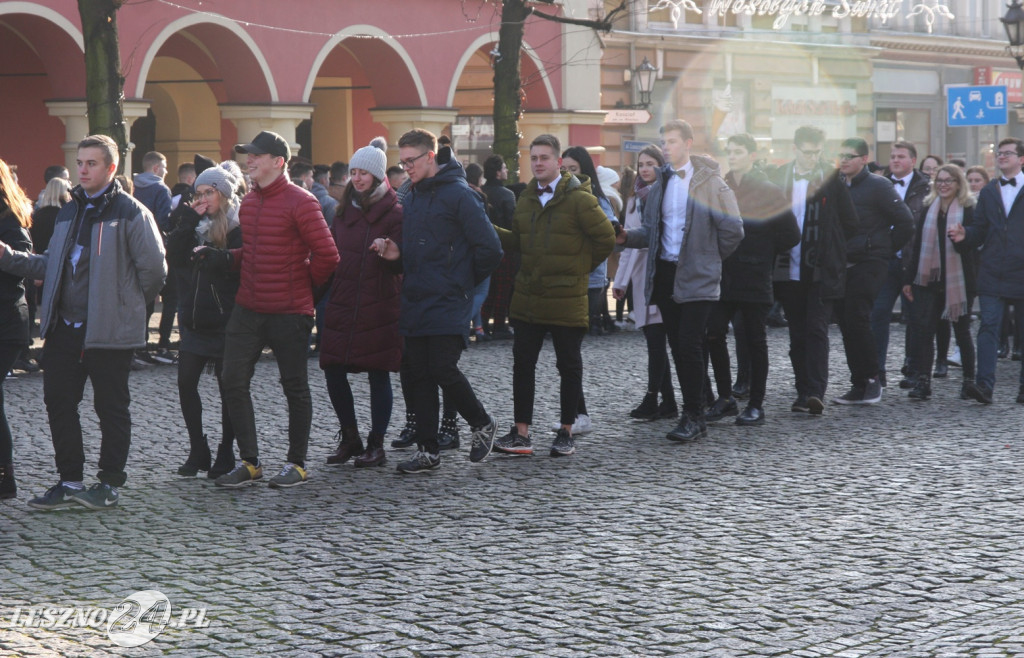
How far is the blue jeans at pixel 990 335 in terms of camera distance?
10.9 m

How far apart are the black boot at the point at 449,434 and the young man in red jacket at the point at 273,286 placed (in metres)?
1.36

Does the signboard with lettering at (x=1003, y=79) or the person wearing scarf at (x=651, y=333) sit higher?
the signboard with lettering at (x=1003, y=79)

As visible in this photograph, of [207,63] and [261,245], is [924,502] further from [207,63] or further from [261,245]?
[207,63]

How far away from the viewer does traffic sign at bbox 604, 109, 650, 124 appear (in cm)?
2841

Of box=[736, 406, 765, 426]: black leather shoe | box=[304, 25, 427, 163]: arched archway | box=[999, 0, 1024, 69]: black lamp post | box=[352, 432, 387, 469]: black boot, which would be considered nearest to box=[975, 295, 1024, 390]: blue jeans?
box=[736, 406, 765, 426]: black leather shoe

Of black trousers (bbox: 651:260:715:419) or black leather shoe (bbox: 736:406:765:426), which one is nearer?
black trousers (bbox: 651:260:715:419)

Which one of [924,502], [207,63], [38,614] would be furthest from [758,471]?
[207,63]

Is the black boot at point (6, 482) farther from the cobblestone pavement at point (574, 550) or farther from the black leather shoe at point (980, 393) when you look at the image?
the black leather shoe at point (980, 393)

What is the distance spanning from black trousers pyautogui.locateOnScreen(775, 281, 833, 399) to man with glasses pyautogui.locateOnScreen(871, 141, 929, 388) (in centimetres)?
106

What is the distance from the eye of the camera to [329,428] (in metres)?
9.80

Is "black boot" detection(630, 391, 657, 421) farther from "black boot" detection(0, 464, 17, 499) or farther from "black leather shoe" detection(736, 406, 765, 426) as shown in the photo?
"black boot" detection(0, 464, 17, 499)

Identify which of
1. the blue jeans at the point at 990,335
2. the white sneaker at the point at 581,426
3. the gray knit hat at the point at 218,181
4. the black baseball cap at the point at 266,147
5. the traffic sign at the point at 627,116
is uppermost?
the traffic sign at the point at 627,116

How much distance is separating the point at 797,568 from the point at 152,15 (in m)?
17.8

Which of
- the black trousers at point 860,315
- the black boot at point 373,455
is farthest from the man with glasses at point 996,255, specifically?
the black boot at point 373,455
